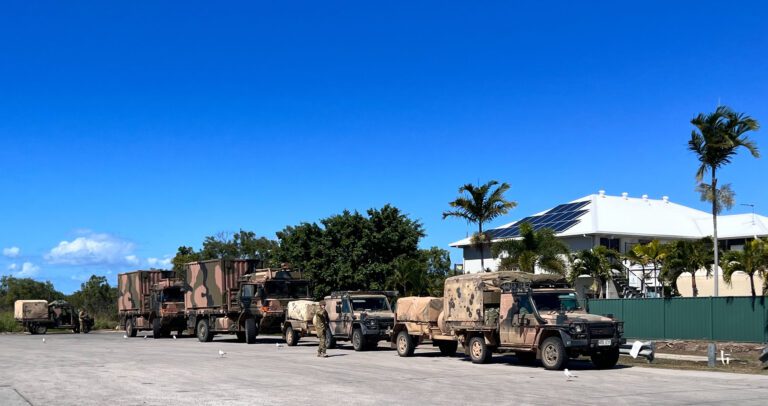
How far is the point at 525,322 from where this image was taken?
19.8 metres

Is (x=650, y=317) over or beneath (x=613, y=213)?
beneath

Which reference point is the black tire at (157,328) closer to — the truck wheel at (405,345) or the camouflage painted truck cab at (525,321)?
the truck wheel at (405,345)

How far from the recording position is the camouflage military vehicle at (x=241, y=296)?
105 feet

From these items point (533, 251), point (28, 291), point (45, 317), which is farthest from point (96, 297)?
point (533, 251)

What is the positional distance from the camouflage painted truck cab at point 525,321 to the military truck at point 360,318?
3.74m

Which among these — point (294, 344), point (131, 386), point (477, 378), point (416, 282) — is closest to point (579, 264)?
point (416, 282)

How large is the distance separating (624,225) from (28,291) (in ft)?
245

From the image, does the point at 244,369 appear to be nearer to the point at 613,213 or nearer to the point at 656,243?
the point at 656,243

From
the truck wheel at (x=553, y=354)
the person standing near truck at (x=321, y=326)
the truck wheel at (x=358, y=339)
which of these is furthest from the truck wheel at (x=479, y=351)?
the truck wheel at (x=358, y=339)

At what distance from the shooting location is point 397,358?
2352 centimetres

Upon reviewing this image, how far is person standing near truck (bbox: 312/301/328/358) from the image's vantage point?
24.1 metres

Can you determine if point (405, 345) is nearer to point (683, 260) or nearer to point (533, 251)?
point (533, 251)

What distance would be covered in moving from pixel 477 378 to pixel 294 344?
46.9 ft

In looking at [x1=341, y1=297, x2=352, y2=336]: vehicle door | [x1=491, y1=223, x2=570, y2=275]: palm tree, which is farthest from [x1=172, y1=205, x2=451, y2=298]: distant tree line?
[x1=341, y1=297, x2=352, y2=336]: vehicle door
